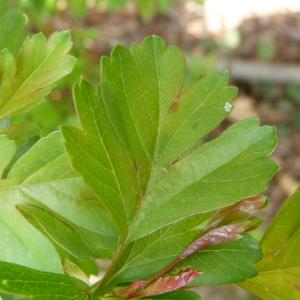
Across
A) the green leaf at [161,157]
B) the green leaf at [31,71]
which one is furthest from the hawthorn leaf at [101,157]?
the green leaf at [31,71]

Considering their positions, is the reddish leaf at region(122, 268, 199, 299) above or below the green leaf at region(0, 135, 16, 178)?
below

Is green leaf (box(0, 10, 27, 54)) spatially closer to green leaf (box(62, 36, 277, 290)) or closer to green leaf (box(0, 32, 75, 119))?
green leaf (box(0, 32, 75, 119))


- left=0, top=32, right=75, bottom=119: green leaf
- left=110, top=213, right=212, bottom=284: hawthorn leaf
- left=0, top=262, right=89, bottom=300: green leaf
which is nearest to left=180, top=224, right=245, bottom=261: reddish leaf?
left=110, top=213, right=212, bottom=284: hawthorn leaf

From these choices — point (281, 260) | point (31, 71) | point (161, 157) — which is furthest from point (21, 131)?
point (281, 260)

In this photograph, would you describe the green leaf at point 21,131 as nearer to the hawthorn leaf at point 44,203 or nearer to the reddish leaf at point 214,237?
the hawthorn leaf at point 44,203

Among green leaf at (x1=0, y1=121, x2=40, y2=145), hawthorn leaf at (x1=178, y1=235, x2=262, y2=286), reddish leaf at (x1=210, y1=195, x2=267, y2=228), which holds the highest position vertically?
green leaf at (x1=0, y1=121, x2=40, y2=145)
